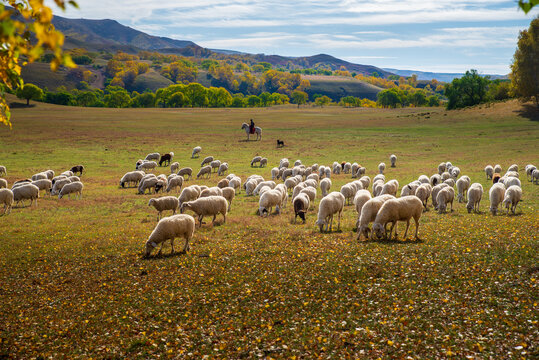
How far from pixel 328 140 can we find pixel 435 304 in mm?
59474

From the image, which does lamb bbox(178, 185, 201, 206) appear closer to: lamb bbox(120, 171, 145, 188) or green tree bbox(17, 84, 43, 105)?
lamb bbox(120, 171, 145, 188)

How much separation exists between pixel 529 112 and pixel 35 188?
87.5 m

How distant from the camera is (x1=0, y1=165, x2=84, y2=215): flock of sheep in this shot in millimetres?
24688

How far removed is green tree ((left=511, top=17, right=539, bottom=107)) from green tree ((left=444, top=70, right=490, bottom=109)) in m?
30.2

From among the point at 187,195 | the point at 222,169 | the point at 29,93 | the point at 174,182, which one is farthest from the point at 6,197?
the point at 29,93

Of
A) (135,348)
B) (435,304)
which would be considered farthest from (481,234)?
(135,348)

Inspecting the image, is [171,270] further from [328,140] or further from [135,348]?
[328,140]

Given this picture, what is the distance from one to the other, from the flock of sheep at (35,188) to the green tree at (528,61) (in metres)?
80.6

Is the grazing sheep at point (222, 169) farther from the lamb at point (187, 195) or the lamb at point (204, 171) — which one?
the lamb at point (187, 195)

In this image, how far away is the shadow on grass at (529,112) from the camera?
243 ft

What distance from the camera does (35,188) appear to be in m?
27.0

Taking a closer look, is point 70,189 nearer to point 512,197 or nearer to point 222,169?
point 222,169

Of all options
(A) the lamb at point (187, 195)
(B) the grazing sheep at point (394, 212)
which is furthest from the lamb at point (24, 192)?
(B) the grazing sheep at point (394, 212)

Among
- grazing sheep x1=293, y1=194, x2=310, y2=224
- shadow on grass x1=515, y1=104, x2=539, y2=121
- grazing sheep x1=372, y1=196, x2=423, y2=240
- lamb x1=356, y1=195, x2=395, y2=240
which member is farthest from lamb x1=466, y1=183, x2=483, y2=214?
shadow on grass x1=515, y1=104, x2=539, y2=121
